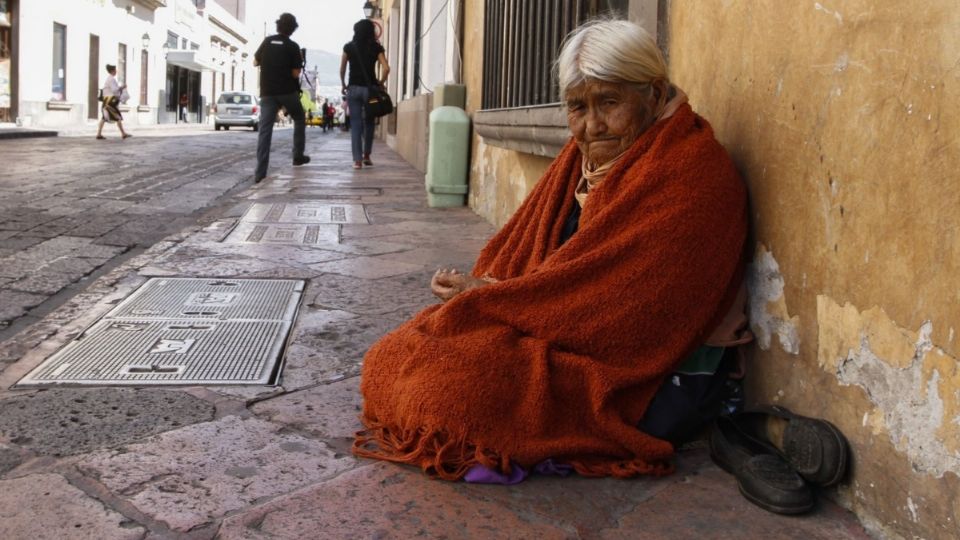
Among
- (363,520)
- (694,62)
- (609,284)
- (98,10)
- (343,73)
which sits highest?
(98,10)

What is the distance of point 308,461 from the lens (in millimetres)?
2123

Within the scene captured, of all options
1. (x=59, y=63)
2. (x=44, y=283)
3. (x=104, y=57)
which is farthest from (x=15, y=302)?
(x=104, y=57)

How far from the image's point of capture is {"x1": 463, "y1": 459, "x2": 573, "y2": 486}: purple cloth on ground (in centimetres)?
202

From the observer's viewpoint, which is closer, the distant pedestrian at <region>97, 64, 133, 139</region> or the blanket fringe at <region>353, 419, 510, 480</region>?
the blanket fringe at <region>353, 419, 510, 480</region>

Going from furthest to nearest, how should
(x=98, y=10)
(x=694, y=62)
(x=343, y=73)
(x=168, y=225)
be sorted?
(x=98, y=10), (x=343, y=73), (x=168, y=225), (x=694, y=62)

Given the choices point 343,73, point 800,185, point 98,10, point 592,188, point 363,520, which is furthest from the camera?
point 98,10

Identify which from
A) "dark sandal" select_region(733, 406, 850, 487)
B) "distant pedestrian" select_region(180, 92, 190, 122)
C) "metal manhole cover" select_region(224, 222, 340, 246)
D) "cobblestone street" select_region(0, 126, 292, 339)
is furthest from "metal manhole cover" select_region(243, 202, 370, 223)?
"distant pedestrian" select_region(180, 92, 190, 122)

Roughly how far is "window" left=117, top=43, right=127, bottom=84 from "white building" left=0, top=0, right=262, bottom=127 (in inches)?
1.4

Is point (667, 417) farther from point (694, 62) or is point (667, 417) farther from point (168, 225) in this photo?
point (168, 225)

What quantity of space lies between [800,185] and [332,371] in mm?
1426

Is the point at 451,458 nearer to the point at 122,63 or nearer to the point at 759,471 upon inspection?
the point at 759,471

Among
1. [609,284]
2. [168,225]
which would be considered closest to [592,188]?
[609,284]

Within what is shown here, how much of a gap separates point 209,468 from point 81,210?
527 centimetres

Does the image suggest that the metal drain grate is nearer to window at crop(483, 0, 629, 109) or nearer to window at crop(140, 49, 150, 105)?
window at crop(483, 0, 629, 109)
